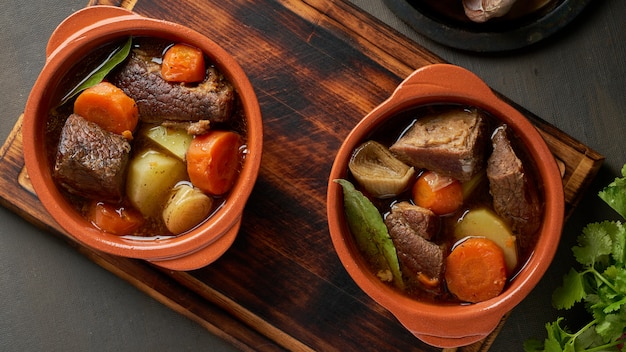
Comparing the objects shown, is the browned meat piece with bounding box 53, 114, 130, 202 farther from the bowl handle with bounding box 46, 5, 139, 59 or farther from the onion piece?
the onion piece

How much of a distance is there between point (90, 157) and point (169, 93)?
26 centimetres

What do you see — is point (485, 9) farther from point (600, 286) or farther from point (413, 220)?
point (600, 286)

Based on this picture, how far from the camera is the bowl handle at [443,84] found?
1771mm

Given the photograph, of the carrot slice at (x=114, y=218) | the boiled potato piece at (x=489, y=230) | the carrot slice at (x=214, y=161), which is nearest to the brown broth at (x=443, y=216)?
the boiled potato piece at (x=489, y=230)

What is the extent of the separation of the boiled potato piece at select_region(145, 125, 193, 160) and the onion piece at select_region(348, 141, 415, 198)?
44cm

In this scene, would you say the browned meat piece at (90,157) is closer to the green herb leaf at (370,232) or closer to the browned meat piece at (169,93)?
the browned meat piece at (169,93)

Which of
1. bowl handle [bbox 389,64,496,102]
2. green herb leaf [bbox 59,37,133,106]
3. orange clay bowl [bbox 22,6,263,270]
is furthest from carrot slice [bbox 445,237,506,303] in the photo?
green herb leaf [bbox 59,37,133,106]

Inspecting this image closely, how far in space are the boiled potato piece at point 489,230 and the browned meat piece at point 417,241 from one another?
77mm

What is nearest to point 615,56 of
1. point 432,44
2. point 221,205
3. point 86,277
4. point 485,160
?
point 432,44

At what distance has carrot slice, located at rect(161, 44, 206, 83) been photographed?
184cm

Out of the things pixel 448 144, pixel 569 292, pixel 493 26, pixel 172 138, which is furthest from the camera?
pixel 493 26

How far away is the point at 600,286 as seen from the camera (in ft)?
6.44

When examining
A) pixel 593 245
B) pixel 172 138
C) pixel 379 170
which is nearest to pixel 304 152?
pixel 379 170

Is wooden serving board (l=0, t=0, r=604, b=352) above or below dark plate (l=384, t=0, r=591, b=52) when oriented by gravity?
below
